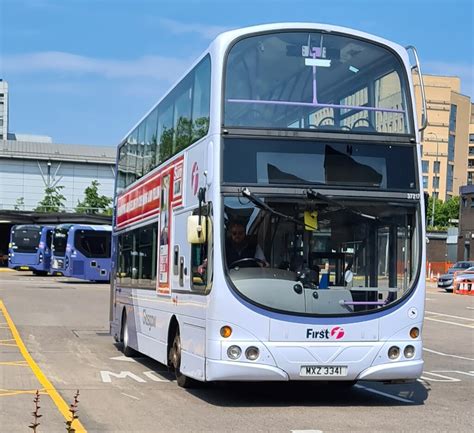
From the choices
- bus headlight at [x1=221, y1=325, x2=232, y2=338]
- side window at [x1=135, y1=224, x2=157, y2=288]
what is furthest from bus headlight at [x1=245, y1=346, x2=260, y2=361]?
side window at [x1=135, y1=224, x2=157, y2=288]

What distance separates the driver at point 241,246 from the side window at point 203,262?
0.83ft

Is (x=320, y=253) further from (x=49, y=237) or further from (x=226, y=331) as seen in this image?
(x=49, y=237)

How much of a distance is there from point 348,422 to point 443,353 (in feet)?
32.0

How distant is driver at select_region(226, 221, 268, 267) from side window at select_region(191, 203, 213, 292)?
25cm

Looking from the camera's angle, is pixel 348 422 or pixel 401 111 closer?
pixel 348 422

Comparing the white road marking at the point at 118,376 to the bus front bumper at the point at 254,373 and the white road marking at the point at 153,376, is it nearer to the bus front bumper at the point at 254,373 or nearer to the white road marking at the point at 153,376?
the white road marking at the point at 153,376

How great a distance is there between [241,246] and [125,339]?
6727mm

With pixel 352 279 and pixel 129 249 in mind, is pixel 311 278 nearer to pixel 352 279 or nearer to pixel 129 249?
pixel 352 279

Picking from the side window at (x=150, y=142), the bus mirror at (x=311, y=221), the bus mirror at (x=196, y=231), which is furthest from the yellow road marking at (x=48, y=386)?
the side window at (x=150, y=142)

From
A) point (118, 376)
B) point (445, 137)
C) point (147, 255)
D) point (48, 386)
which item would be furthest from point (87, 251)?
point (445, 137)

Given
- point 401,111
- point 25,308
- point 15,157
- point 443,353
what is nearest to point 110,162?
point 15,157

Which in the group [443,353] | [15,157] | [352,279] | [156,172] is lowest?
[443,353]

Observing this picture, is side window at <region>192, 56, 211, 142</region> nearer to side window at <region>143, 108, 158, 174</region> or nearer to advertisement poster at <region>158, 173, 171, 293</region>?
advertisement poster at <region>158, 173, 171, 293</region>

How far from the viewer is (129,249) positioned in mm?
16188
